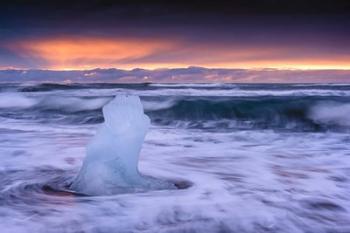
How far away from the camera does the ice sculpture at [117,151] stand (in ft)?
14.4

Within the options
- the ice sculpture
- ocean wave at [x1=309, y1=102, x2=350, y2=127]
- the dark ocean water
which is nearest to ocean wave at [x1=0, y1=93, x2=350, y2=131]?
ocean wave at [x1=309, y1=102, x2=350, y2=127]

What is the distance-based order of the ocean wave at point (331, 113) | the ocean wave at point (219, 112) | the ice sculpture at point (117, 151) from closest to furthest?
the ice sculpture at point (117, 151), the ocean wave at point (219, 112), the ocean wave at point (331, 113)

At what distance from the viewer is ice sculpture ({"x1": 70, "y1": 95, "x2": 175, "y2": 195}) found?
4.39 metres

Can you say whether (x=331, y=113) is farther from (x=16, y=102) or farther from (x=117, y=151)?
(x=16, y=102)

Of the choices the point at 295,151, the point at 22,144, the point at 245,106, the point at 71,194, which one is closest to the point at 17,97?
the point at 245,106

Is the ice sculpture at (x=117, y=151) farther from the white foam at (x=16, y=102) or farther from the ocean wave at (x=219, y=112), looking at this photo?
the white foam at (x=16, y=102)

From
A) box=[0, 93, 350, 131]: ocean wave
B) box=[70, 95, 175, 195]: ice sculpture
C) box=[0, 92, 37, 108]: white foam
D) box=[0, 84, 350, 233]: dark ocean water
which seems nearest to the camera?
box=[0, 84, 350, 233]: dark ocean water

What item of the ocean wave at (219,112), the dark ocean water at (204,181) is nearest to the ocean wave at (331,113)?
the ocean wave at (219,112)

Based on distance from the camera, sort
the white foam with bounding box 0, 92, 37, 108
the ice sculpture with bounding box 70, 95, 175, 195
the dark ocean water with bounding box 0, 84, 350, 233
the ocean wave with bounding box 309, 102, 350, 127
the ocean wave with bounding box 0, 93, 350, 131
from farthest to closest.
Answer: the white foam with bounding box 0, 92, 37, 108, the ocean wave with bounding box 309, 102, 350, 127, the ocean wave with bounding box 0, 93, 350, 131, the ice sculpture with bounding box 70, 95, 175, 195, the dark ocean water with bounding box 0, 84, 350, 233

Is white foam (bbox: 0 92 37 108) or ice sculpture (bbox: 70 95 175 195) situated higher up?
ice sculpture (bbox: 70 95 175 195)

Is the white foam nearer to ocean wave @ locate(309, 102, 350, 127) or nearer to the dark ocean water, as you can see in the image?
the dark ocean water

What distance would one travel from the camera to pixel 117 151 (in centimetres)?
446

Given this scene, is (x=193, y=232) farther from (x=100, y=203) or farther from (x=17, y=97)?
(x=17, y=97)

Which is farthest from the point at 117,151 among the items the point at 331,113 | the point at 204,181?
the point at 331,113
